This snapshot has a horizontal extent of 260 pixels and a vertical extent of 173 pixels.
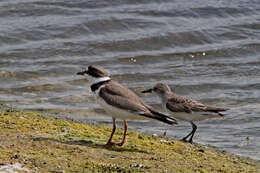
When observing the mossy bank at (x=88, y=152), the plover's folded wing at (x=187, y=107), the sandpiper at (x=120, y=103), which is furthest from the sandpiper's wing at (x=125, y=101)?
the plover's folded wing at (x=187, y=107)

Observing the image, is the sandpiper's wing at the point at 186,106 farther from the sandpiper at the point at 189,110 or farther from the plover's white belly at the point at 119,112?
the plover's white belly at the point at 119,112

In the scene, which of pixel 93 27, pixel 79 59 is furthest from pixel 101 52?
pixel 93 27

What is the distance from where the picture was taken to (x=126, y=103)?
284 inches

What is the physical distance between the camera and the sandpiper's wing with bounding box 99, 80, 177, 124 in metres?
7.10

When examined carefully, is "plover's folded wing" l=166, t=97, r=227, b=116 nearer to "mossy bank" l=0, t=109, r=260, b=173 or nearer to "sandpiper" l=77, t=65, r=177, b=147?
"mossy bank" l=0, t=109, r=260, b=173

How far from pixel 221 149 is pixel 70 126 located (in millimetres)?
2781

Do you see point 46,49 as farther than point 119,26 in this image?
No

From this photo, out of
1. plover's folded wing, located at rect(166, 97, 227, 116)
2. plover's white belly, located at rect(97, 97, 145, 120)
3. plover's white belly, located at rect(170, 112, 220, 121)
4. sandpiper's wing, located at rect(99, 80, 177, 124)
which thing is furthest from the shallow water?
plover's white belly, located at rect(97, 97, 145, 120)

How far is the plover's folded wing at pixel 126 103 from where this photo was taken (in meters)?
7.09

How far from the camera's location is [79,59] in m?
15.2

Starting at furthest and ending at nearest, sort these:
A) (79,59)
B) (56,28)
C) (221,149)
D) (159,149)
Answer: (56,28), (79,59), (221,149), (159,149)

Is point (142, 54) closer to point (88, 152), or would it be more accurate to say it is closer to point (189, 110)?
point (189, 110)

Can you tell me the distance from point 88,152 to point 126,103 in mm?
1062

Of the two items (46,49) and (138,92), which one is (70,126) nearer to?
(138,92)
